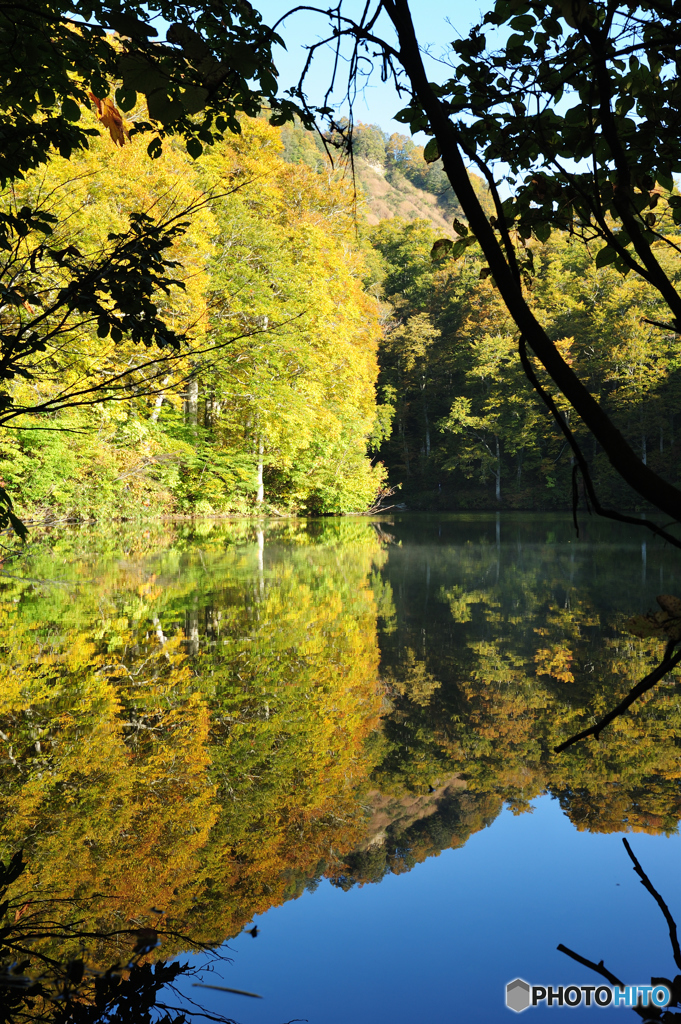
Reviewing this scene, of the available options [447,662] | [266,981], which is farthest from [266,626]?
[266,981]

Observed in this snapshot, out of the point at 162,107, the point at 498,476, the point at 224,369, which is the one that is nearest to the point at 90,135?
the point at 162,107

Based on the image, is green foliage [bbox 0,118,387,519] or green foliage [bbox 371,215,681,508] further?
green foliage [bbox 371,215,681,508]

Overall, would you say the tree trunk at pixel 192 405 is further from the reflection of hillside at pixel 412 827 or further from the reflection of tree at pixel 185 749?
the reflection of hillside at pixel 412 827

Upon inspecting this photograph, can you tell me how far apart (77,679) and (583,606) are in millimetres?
4998

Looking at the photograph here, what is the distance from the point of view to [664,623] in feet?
3.07

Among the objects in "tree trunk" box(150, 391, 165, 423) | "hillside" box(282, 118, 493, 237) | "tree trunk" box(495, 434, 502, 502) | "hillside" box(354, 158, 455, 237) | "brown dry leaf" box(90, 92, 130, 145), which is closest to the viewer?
"brown dry leaf" box(90, 92, 130, 145)

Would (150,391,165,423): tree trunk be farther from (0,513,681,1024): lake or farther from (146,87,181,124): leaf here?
(146,87,181,124): leaf

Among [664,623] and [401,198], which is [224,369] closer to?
[664,623]

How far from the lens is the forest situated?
13070mm

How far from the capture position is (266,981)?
214 centimetres

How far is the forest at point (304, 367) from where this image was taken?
13070mm

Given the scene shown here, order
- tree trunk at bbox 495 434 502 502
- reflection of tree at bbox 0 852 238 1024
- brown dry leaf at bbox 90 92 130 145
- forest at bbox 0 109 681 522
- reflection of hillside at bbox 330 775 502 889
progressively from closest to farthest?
reflection of tree at bbox 0 852 238 1024, brown dry leaf at bbox 90 92 130 145, reflection of hillside at bbox 330 775 502 889, forest at bbox 0 109 681 522, tree trunk at bbox 495 434 502 502

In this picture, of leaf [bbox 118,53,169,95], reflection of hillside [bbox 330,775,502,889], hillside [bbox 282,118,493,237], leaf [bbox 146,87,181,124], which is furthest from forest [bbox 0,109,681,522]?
hillside [bbox 282,118,493,237]

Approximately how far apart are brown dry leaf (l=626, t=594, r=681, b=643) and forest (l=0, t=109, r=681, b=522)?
164 centimetres
